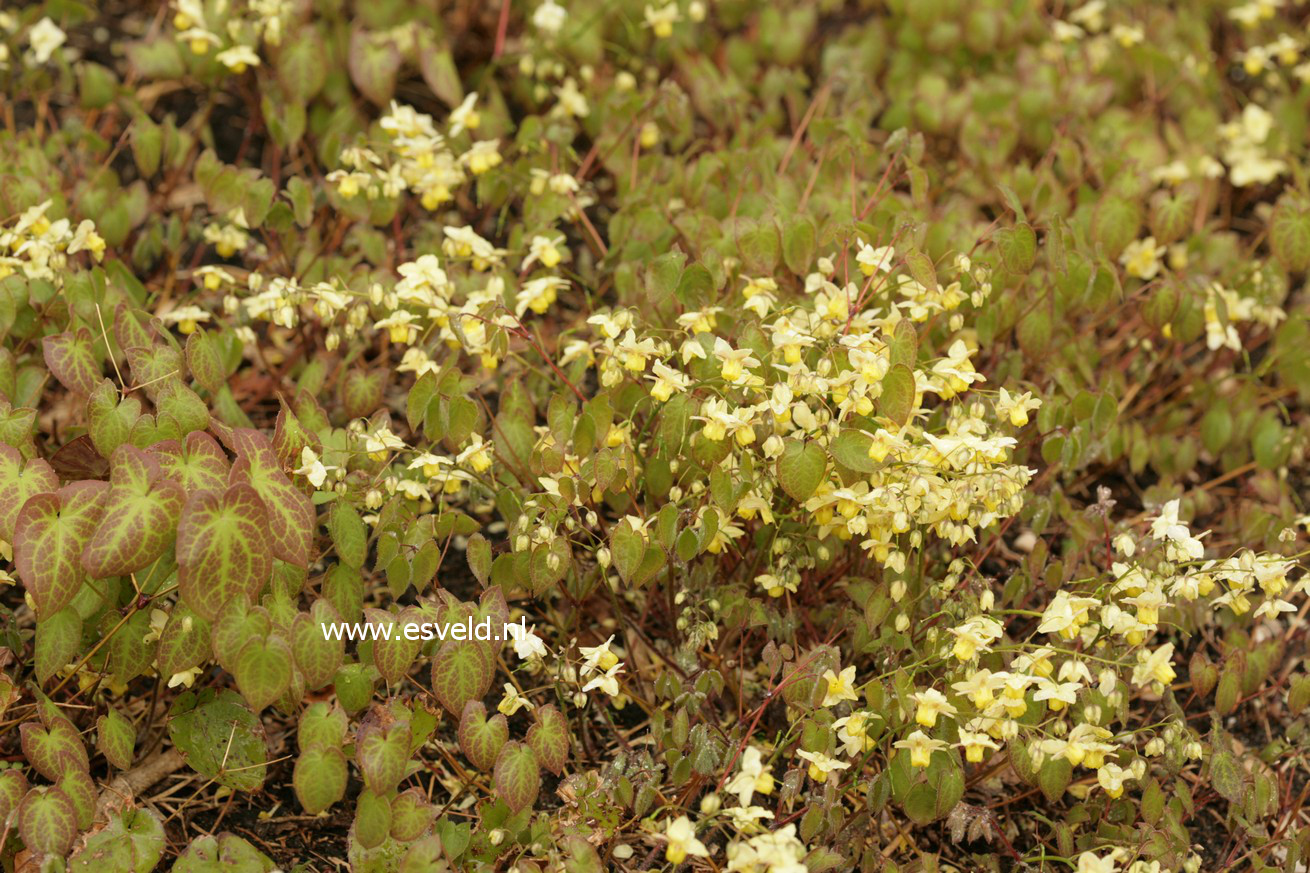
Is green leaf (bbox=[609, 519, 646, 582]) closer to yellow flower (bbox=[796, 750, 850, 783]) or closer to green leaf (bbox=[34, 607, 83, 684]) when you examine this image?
yellow flower (bbox=[796, 750, 850, 783])

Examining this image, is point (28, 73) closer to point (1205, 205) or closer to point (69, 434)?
point (69, 434)

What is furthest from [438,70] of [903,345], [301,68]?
[903,345]

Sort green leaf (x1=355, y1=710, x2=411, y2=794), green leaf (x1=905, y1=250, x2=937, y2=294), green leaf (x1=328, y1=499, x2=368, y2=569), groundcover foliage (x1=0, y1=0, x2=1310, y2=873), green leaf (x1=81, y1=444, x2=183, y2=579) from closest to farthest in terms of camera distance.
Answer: green leaf (x1=81, y1=444, x2=183, y2=579)
green leaf (x1=355, y1=710, x2=411, y2=794)
groundcover foliage (x1=0, y1=0, x2=1310, y2=873)
green leaf (x1=328, y1=499, x2=368, y2=569)
green leaf (x1=905, y1=250, x2=937, y2=294)

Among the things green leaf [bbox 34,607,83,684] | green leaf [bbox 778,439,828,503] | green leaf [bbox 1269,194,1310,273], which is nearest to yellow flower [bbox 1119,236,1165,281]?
green leaf [bbox 1269,194,1310,273]

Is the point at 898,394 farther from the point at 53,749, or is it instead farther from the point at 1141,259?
the point at 53,749

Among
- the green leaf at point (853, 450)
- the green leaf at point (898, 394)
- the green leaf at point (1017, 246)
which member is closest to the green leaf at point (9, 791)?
the green leaf at point (853, 450)
